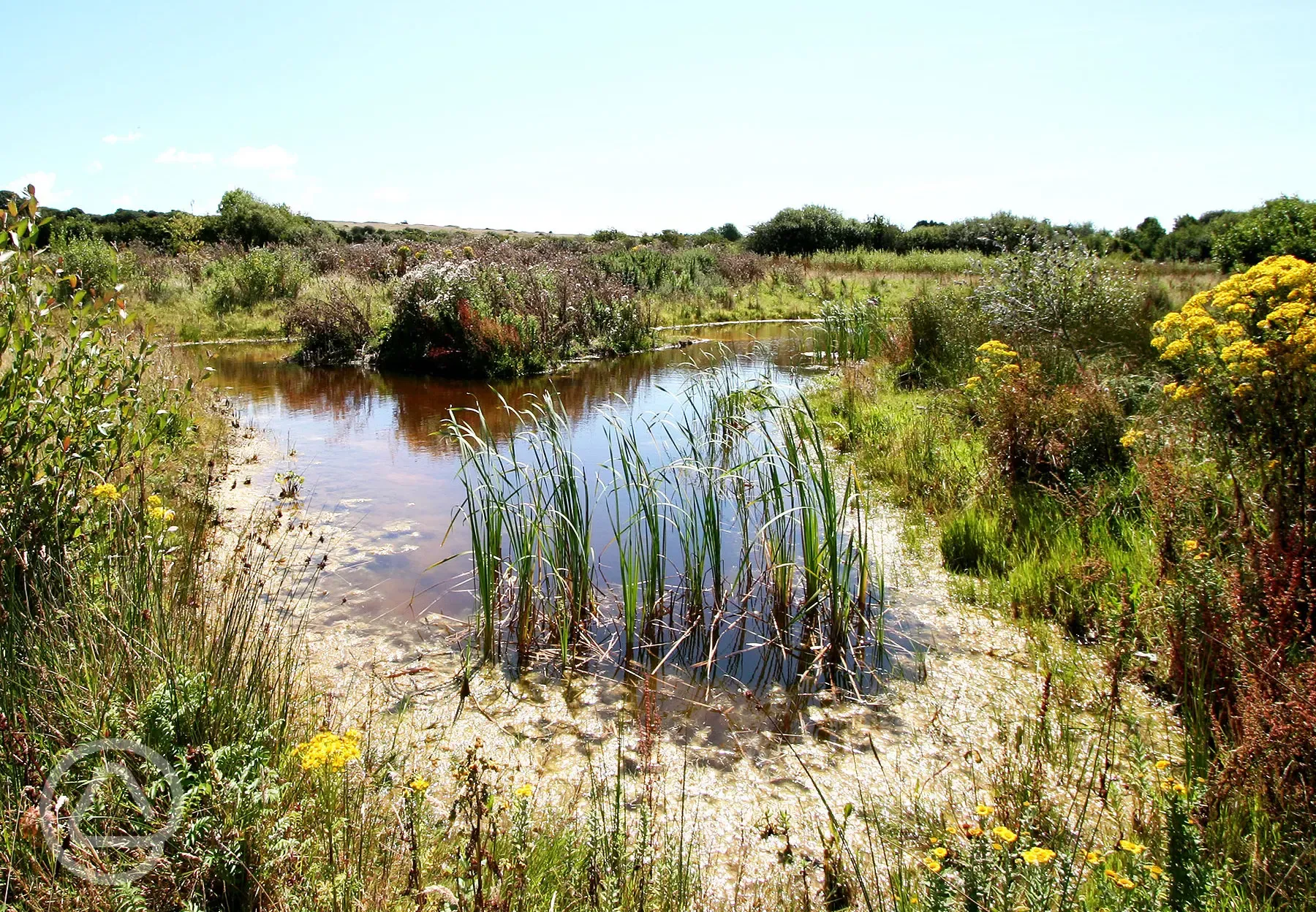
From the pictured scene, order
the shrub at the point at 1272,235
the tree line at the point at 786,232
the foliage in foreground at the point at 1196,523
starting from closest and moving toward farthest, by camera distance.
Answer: the foliage in foreground at the point at 1196,523 < the shrub at the point at 1272,235 < the tree line at the point at 786,232

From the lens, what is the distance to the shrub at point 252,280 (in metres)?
18.7

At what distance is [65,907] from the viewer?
6.13ft

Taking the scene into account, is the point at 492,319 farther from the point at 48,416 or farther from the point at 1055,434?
the point at 48,416

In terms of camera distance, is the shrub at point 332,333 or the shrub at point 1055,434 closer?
the shrub at point 1055,434

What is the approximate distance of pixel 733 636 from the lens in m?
4.44

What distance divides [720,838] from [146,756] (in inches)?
68.1

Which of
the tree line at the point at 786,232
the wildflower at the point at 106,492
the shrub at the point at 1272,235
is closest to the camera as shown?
the wildflower at the point at 106,492

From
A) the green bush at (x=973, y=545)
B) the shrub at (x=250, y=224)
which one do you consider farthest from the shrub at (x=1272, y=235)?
the shrub at (x=250, y=224)

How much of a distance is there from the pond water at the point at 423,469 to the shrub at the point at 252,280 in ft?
11.7

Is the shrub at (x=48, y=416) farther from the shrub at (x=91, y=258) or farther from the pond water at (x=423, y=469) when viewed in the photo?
the shrub at (x=91, y=258)

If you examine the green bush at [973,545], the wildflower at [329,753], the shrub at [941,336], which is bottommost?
the green bush at [973,545]
